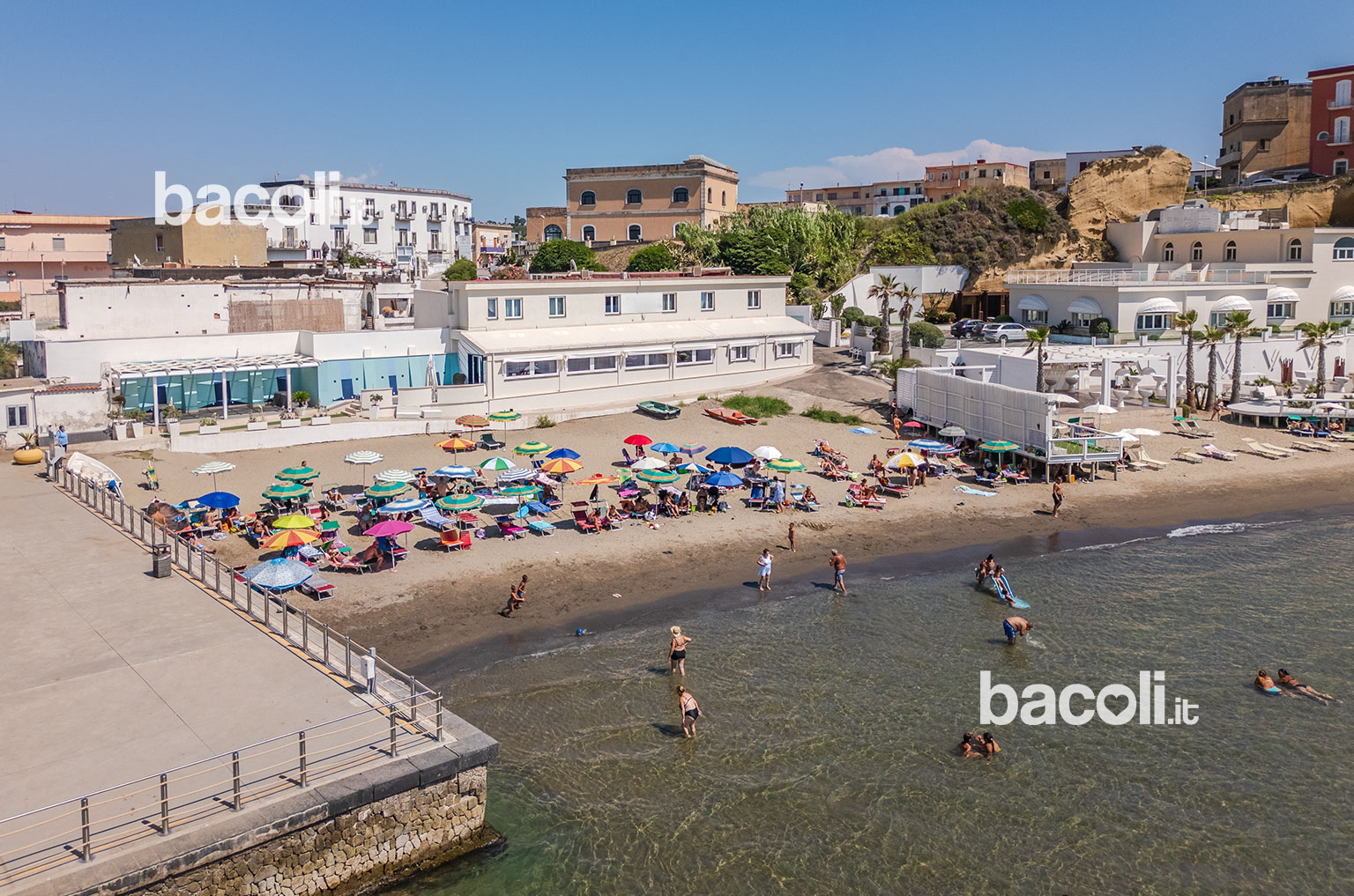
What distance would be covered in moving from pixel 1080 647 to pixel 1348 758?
5394 mm

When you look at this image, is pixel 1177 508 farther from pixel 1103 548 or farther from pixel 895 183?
pixel 895 183

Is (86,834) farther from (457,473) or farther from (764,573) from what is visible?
(457,473)

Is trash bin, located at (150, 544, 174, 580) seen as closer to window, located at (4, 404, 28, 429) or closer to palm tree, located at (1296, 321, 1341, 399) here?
window, located at (4, 404, 28, 429)

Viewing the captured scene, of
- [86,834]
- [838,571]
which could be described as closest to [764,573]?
[838,571]

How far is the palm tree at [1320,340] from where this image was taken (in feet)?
152

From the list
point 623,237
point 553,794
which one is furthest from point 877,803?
point 623,237

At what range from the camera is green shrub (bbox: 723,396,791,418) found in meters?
42.4

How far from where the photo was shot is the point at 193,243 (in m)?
56.5

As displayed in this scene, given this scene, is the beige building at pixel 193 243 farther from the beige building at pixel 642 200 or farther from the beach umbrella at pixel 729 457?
the beach umbrella at pixel 729 457

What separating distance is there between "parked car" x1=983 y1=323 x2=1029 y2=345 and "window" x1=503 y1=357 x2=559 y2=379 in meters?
23.8

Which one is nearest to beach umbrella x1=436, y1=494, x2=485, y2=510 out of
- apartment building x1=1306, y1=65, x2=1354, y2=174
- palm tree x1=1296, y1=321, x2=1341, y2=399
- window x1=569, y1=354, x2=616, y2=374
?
window x1=569, y1=354, x2=616, y2=374

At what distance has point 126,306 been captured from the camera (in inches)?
1602

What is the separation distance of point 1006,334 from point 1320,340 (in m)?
14.0

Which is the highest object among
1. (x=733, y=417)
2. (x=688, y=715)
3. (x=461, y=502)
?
(x=733, y=417)
